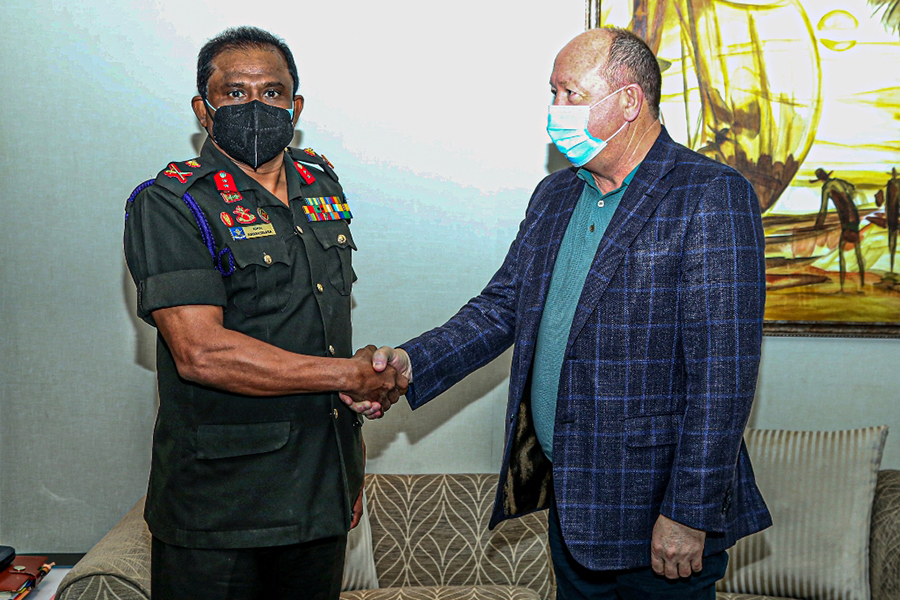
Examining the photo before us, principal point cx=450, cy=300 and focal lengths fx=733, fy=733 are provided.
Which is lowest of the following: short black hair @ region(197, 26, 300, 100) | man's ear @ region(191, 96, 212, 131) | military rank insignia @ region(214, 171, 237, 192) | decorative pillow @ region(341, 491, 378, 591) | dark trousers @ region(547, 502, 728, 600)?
decorative pillow @ region(341, 491, 378, 591)

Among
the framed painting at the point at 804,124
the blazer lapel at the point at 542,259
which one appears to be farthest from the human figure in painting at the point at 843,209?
the blazer lapel at the point at 542,259

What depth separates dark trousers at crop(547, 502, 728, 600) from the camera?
4.86ft

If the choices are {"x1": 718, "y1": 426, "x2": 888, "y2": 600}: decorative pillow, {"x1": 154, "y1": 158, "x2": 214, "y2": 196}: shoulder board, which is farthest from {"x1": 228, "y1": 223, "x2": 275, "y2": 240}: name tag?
{"x1": 718, "y1": 426, "x2": 888, "y2": 600}: decorative pillow

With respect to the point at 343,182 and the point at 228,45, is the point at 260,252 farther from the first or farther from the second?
the point at 343,182

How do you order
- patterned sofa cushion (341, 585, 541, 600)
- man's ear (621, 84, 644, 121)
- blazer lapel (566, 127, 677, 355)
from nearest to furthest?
blazer lapel (566, 127, 677, 355) < man's ear (621, 84, 644, 121) < patterned sofa cushion (341, 585, 541, 600)

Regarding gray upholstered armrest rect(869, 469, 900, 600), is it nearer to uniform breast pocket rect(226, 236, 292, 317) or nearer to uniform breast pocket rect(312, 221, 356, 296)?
uniform breast pocket rect(312, 221, 356, 296)

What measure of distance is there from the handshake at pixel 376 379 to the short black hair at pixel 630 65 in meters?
0.81

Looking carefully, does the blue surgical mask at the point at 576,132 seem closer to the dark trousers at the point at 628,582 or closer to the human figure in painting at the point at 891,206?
the dark trousers at the point at 628,582

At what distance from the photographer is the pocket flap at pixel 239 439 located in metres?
1.45

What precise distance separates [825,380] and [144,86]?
2.57m

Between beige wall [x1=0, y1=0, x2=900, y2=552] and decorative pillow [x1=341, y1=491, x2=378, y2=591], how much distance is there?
1.15ft

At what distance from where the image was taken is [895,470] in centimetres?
257

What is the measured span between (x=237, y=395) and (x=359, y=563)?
1.06 metres

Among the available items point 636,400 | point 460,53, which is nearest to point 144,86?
point 460,53
